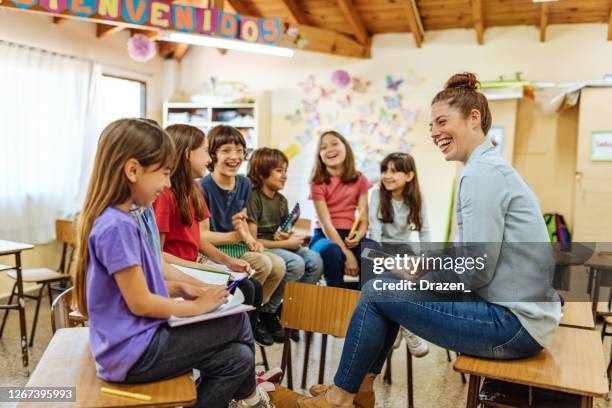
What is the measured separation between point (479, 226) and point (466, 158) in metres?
0.27

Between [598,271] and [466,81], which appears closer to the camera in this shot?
[466,81]

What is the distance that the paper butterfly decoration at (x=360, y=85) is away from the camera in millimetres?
5223

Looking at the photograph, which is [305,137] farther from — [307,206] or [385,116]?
[385,116]

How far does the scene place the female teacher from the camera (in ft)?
4.80

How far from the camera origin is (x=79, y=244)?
132cm

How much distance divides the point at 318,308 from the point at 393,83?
3.56 meters

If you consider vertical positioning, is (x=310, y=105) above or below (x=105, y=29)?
below

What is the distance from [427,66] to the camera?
4969mm

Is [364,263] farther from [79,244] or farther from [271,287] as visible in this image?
[79,244]

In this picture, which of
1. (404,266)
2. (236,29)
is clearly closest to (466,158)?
(404,266)

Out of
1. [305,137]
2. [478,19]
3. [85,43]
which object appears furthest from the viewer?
[305,137]

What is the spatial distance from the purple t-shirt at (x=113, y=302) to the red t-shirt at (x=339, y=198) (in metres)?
2.01

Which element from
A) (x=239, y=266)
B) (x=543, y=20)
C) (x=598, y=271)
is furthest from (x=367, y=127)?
(x=239, y=266)

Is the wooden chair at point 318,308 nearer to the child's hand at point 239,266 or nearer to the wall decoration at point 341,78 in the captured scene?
the child's hand at point 239,266
